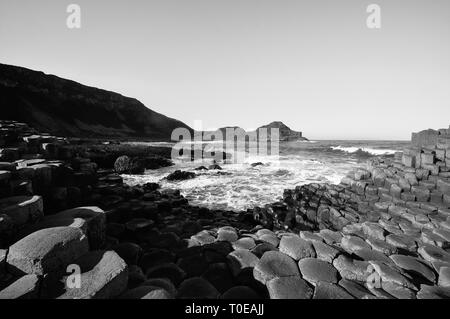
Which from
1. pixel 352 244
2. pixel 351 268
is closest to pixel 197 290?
pixel 351 268

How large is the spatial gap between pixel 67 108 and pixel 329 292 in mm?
83010

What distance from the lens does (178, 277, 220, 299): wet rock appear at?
303cm

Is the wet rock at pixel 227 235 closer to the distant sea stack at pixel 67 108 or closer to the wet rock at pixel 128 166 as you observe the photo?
the wet rock at pixel 128 166

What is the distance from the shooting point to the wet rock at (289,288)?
3033 mm

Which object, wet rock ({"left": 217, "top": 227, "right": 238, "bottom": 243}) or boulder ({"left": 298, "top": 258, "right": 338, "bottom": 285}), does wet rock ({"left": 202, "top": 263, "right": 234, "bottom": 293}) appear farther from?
boulder ({"left": 298, "top": 258, "right": 338, "bottom": 285})

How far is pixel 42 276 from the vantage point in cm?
244

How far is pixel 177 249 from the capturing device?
14.8ft

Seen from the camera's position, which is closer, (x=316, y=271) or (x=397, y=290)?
(x=397, y=290)

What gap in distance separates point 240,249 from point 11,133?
945 cm

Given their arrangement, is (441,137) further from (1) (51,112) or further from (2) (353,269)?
(1) (51,112)

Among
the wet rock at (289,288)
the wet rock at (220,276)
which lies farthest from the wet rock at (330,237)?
the wet rock at (220,276)

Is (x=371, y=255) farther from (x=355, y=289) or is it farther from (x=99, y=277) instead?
(x=99, y=277)
